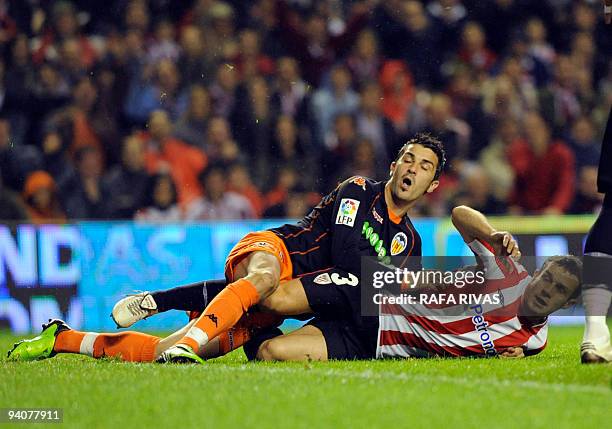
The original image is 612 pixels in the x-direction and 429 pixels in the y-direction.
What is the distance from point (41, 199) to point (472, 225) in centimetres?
504

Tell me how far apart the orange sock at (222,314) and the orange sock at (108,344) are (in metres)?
0.50

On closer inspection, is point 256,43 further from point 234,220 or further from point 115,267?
point 115,267

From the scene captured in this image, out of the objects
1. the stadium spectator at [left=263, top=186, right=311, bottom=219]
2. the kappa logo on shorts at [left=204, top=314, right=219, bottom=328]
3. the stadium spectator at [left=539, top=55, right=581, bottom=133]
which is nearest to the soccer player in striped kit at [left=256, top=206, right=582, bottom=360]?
the kappa logo on shorts at [left=204, top=314, right=219, bottom=328]

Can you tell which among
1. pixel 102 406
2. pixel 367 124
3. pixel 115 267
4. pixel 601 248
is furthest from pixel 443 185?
pixel 102 406

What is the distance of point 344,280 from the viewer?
6.23 metres

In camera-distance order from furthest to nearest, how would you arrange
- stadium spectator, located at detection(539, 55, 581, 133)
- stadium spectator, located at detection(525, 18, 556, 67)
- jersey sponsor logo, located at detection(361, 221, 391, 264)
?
stadium spectator, located at detection(525, 18, 556, 67)
stadium spectator, located at detection(539, 55, 581, 133)
jersey sponsor logo, located at detection(361, 221, 391, 264)

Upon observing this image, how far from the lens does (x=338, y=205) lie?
6.55m

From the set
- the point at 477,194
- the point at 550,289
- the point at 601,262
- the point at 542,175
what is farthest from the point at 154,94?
the point at 601,262

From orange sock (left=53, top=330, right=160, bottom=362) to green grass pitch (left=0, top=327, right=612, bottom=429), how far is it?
0.20 meters

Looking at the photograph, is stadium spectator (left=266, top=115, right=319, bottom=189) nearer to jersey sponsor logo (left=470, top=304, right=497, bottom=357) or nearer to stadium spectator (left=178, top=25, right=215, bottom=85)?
stadium spectator (left=178, top=25, right=215, bottom=85)

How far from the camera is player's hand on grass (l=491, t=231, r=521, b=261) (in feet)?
20.0

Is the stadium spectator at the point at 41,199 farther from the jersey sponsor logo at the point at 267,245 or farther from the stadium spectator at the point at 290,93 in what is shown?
the jersey sponsor logo at the point at 267,245

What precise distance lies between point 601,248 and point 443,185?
570 cm

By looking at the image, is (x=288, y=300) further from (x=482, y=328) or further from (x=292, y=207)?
(x=292, y=207)
